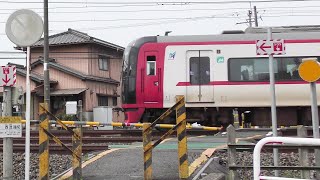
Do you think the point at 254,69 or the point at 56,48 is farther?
the point at 56,48

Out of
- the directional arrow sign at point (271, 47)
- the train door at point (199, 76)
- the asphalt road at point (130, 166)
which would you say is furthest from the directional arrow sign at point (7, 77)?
the train door at point (199, 76)

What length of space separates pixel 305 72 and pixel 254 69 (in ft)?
26.4

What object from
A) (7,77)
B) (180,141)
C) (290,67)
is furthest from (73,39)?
(180,141)

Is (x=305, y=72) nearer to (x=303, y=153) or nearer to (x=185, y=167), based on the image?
(x=303, y=153)

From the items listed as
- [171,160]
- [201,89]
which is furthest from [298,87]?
[171,160]

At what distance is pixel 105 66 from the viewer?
32.6 meters

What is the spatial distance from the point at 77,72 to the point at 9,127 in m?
23.7

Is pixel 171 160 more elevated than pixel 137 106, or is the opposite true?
pixel 137 106

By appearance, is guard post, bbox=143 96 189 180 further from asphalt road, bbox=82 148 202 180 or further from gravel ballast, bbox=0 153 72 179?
gravel ballast, bbox=0 153 72 179

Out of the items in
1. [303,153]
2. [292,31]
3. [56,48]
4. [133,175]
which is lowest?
[133,175]

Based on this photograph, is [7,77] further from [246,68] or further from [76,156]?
[246,68]

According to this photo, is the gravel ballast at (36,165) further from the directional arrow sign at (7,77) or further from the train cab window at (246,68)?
the train cab window at (246,68)

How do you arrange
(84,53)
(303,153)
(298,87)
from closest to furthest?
(303,153) < (298,87) < (84,53)

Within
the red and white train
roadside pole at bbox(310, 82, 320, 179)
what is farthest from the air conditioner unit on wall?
roadside pole at bbox(310, 82, 320, 179)
